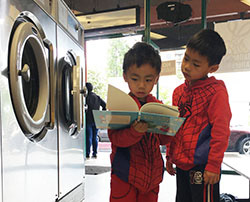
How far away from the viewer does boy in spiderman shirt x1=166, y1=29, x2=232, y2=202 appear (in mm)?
1030

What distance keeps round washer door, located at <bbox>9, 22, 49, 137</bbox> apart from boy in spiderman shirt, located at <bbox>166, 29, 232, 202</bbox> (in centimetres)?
71

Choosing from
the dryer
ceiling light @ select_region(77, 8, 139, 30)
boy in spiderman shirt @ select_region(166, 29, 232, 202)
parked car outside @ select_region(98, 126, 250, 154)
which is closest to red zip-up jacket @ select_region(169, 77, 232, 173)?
boy in spiderman shirt @ select_region(166, 29, 232, 202)

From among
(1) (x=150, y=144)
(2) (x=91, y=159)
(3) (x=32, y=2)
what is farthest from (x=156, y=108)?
(2) (x=91, y=159)

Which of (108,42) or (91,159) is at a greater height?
(108,42)

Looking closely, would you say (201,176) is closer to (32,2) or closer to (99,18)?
(32,2)

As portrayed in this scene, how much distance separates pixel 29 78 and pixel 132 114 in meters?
0.45

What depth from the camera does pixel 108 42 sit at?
14.1ft

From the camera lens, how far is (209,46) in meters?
1.09

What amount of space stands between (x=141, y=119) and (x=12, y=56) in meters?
0.55

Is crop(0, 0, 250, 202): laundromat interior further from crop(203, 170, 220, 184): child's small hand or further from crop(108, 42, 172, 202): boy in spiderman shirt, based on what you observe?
crop(203, 170, 220, 184): child's small hand

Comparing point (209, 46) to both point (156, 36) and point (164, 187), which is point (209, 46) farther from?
point (156, 36)

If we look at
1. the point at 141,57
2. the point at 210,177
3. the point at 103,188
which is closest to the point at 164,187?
the point at 103,188

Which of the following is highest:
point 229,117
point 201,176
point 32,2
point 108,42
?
point 108,42

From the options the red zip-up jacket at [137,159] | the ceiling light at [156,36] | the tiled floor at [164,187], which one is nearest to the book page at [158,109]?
the red zip-up jacket at [137,159]
